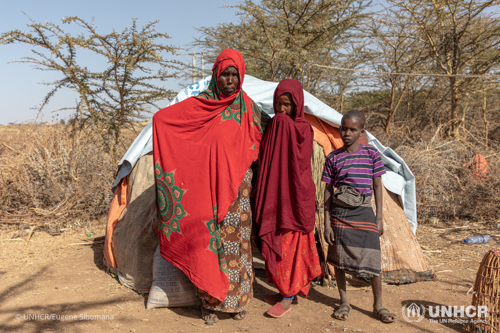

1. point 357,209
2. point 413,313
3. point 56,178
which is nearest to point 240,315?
point 357,209

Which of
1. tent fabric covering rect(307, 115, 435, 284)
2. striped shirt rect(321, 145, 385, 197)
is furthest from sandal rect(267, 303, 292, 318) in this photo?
striped shirt rect(321, 145, 385, 197)

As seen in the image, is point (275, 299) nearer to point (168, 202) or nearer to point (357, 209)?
point (357, 209)

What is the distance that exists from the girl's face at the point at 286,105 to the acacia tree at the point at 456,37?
19.3 ft

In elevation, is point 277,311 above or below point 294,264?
below

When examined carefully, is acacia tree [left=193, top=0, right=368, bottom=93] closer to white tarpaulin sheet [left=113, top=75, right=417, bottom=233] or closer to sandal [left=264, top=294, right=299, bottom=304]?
white tarpaulin sheet [left=113, top=75, right=417, bottom=233]

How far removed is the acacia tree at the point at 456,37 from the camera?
709cm

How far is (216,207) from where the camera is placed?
2572 millimetres

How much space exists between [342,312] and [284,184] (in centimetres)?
110

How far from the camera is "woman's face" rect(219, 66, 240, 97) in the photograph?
2633mm

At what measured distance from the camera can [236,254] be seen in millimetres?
2592

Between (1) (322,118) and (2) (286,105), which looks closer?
(2) (286,105)

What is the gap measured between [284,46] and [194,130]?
3.70 metres

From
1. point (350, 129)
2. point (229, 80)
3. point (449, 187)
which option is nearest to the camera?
point (350, 129)

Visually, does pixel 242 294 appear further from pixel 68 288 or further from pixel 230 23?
pixel 230 23
